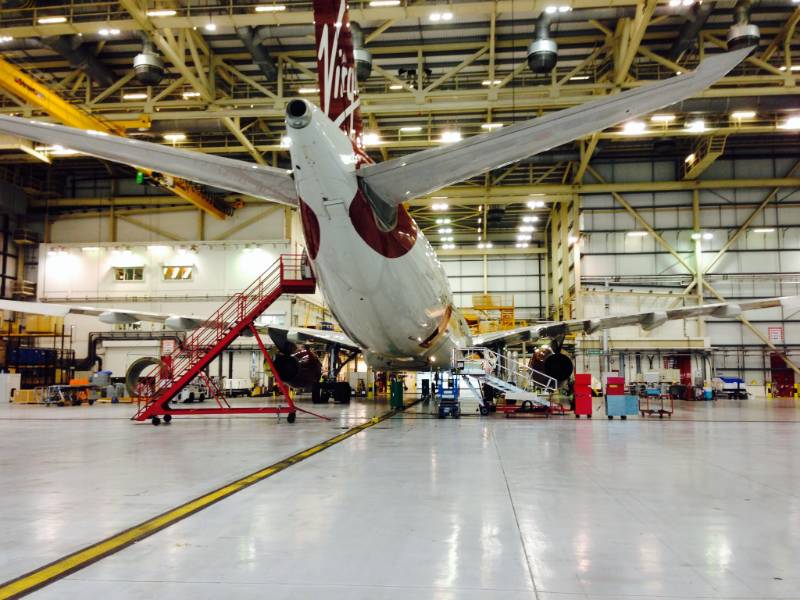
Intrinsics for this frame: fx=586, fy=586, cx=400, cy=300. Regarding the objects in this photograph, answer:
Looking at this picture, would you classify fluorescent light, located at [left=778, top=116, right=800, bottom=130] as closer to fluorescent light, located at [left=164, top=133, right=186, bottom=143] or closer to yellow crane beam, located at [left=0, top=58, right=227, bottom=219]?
A: fluorescent light, located at [left=164, top=133, right=186, bottom=143]

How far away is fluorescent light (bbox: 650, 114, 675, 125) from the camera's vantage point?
2730cm

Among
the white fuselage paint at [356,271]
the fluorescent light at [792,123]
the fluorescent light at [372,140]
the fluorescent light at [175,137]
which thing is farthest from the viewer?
the fluorescent light at [372,140]

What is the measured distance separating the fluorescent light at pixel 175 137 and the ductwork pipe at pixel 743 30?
23.9 meters

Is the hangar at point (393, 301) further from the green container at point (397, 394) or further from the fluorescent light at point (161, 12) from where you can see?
the green container at point (397, 394)

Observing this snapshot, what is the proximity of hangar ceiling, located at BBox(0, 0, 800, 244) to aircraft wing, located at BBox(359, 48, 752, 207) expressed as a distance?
1282cm

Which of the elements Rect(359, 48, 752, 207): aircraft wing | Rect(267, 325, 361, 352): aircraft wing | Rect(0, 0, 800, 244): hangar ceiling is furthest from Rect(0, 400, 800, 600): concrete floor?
Rect(0, 0, 800, 244): hangar ceiling

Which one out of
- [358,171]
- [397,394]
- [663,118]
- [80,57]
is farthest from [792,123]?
[80,57]

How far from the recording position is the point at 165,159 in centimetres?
745

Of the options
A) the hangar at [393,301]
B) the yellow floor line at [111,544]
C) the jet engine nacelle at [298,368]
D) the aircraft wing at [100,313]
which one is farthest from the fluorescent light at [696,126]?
the yellow floor line at [111,544]

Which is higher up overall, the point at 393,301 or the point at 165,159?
the point at 165,159

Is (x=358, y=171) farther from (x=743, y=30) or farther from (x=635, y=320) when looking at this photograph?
(x=743, y=30)

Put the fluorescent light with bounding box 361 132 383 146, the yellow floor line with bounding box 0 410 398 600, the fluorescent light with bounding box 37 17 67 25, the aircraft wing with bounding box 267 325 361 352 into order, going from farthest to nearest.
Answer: the fluorescent light with bounding box 361 132 383 146
the fluorescent light with bounding box 37 17 67 25
the aircraft wing with bounding box 267 325 361 352
the yellow floor line with bounding box 0 410 398 600

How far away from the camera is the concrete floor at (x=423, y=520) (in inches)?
143

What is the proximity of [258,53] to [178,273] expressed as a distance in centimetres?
1837
